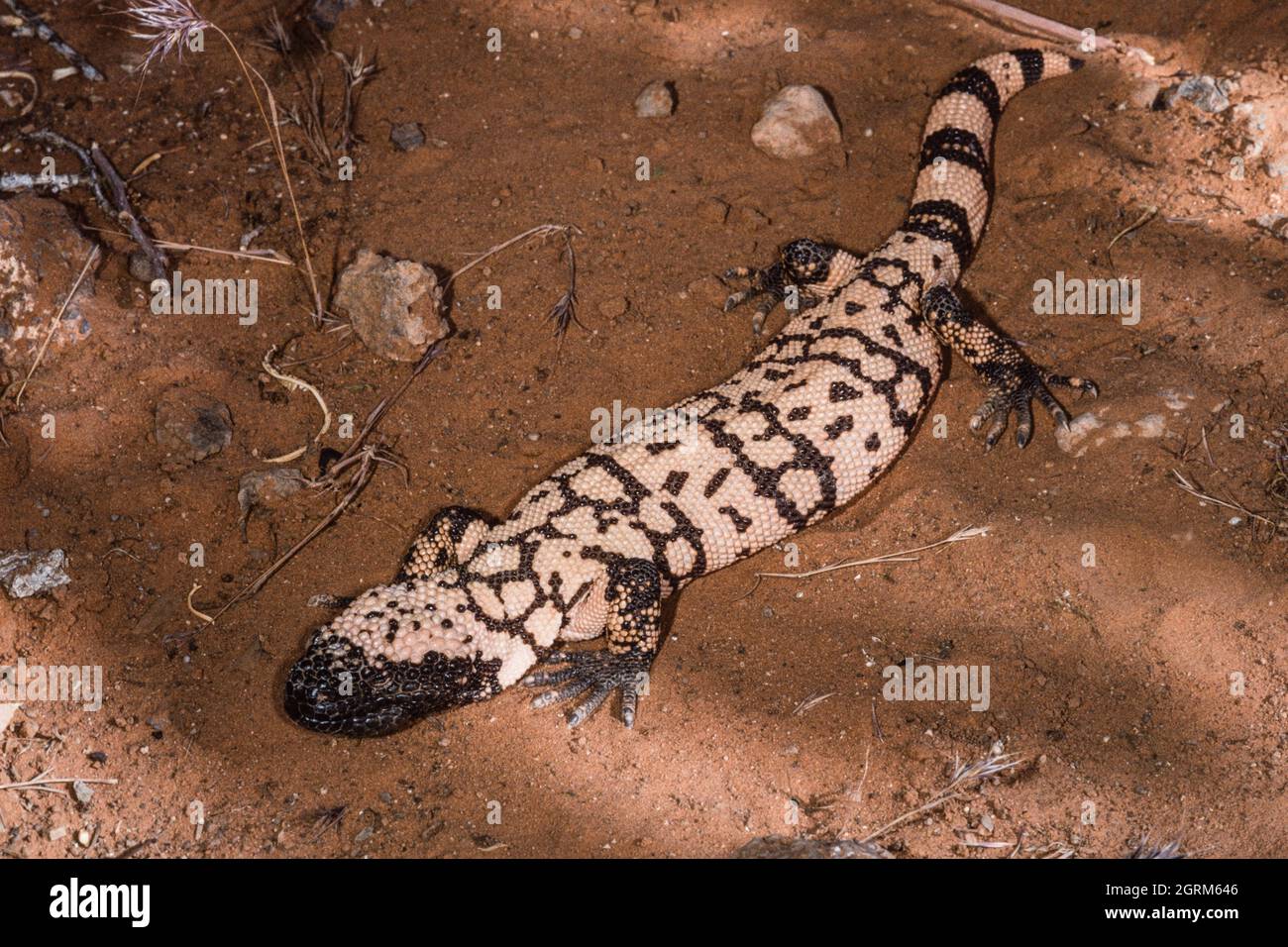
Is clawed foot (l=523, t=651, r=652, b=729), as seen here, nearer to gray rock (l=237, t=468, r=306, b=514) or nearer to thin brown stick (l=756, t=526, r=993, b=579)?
thin brown stick (l=756, t=526, r=993, b=579)

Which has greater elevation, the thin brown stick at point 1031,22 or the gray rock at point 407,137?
the thin brown stick at point 1031,22

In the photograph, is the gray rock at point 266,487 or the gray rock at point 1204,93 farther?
the gray rock at point 1204,93

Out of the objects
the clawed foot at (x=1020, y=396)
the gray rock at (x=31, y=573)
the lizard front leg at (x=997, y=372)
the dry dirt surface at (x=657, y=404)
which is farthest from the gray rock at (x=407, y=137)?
the clawed foot at (x=1020, y=396)

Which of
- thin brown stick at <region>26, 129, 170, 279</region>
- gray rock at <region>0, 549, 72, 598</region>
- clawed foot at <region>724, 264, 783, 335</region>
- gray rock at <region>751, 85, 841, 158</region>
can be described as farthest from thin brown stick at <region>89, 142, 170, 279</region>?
gray rock at <region>751, 85, 841, 158</region>

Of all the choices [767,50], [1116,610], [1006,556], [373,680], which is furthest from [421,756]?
[767,50]

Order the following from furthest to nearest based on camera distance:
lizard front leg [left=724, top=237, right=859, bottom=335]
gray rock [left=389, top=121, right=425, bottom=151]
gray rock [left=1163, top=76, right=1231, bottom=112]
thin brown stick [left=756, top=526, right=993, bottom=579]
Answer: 1. gray rock [left=389, top=121, right=425, bottom=151]
2. gray rock [left=1163, top=76, right=1231, bottom=112]
3. lizard front leg [left=724, top=237, right=859, bottom=335]
4. thin brown stick [left=756, top=526, right=993, bottom=579]

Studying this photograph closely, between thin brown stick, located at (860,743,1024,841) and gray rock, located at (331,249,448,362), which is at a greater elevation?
gray rock, located at (331,249,448,362)

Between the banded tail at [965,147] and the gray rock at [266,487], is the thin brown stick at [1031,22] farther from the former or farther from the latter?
the gray rock at [266,487]
